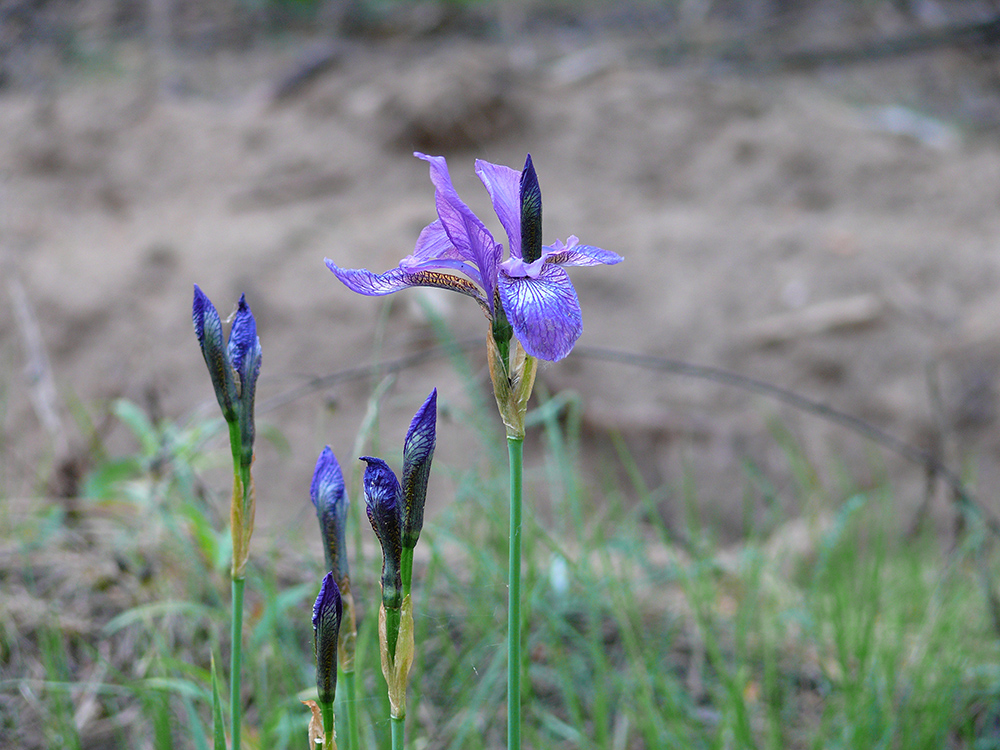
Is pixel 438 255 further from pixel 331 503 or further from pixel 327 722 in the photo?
pixel 327 722

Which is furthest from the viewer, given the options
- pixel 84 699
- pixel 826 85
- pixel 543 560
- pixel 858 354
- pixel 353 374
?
pixel 826 85

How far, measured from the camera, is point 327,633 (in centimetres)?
68

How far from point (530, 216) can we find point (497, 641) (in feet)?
3.16

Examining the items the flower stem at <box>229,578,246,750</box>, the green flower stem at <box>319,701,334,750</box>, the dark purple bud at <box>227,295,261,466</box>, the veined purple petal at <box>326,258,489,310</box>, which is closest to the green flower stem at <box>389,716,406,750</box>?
the green flower stem at <box>319,701,334,750</box>

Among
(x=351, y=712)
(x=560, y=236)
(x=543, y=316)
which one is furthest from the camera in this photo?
(x=560, y=236)

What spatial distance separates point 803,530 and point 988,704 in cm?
107

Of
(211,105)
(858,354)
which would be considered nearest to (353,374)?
(858,354)

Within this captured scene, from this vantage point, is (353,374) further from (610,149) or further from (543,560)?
(610,149)

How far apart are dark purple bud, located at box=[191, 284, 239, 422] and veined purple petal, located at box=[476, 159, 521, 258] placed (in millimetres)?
274

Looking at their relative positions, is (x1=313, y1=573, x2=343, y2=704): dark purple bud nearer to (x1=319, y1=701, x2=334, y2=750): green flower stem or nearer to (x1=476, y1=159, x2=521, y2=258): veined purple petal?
(x1=319, y1=701, x2=334, y2=750): green flower stem

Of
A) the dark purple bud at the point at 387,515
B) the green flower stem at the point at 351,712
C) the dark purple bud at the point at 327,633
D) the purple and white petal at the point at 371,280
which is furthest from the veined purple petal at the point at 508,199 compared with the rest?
the green flower stem at the point at 351,712

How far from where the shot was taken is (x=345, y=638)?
32.2 inches

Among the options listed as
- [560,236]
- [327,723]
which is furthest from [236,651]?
[560,236]

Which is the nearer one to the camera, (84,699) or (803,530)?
(84,699)
